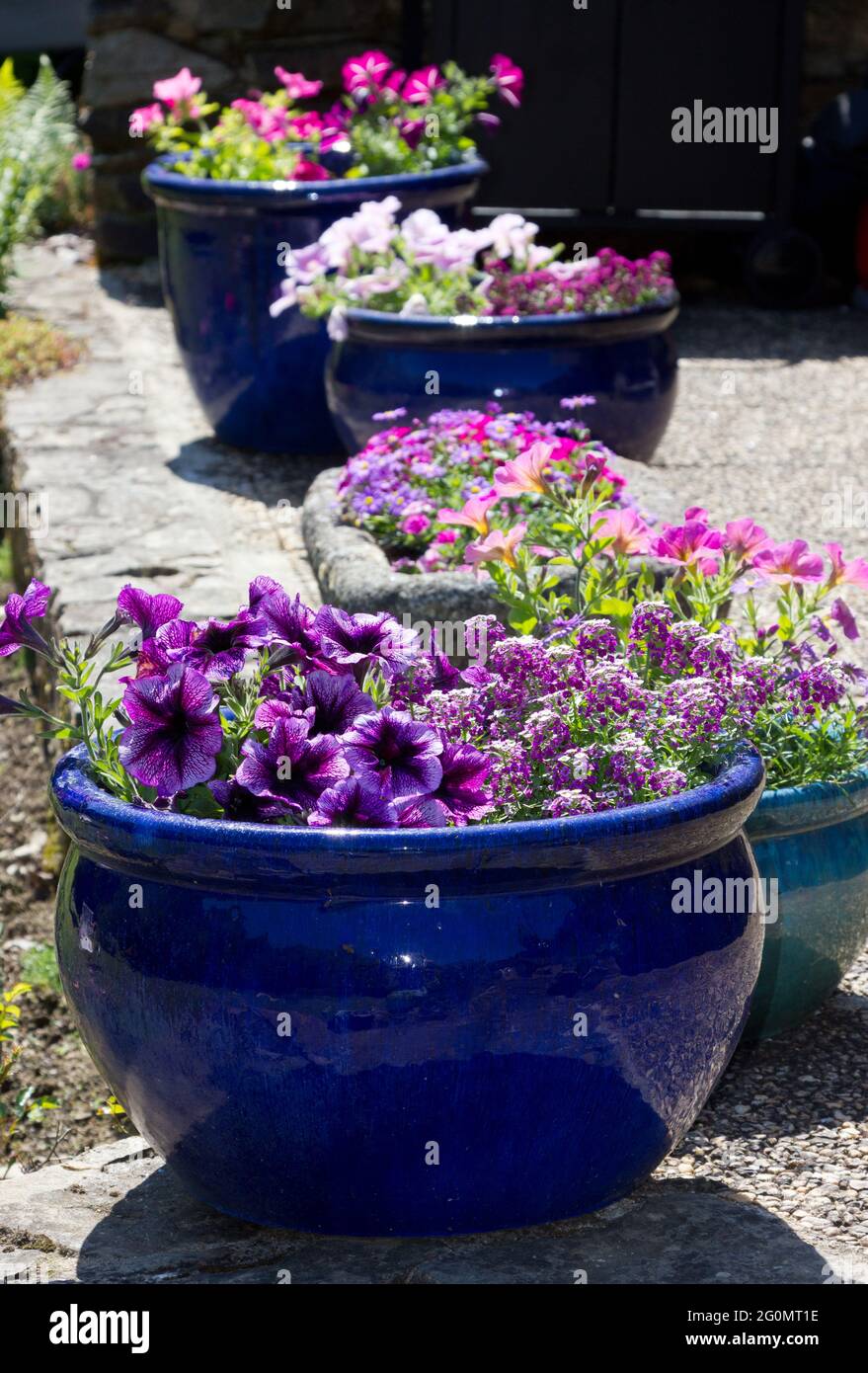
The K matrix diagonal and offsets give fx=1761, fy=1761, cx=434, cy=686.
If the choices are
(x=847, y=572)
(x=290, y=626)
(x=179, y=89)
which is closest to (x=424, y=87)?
(x=179, y=89)

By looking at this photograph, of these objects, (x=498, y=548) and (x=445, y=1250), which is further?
(x=498, y=548)

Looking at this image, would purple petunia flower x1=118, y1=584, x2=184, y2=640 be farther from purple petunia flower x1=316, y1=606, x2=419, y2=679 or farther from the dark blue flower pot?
the dark blue flower pot

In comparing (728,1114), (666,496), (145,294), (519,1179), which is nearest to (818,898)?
(728,1114)

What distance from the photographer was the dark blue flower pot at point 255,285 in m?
5.42

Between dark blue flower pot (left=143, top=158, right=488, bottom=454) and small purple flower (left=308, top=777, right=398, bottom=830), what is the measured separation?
373cm

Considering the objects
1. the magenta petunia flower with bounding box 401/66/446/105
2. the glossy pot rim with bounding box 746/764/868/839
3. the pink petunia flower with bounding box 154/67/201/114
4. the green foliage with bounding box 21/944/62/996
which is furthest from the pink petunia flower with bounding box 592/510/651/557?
the pink petunia flower with bounding box 154/67/201/114

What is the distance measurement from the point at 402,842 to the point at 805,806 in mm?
Result: 915

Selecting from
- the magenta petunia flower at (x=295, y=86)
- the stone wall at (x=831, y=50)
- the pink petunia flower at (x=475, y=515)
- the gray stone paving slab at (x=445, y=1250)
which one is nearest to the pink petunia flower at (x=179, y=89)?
the magenta petunia flower at (x=295, y=86)

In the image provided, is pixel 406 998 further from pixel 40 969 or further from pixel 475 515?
pixel 40 969

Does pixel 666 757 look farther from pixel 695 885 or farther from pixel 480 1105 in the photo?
pixel 480 1105

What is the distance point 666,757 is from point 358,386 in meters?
2.76

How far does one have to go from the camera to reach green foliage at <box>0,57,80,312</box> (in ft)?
25.4

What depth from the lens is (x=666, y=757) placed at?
7.30 feet

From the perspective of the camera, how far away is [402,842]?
1.88 m
